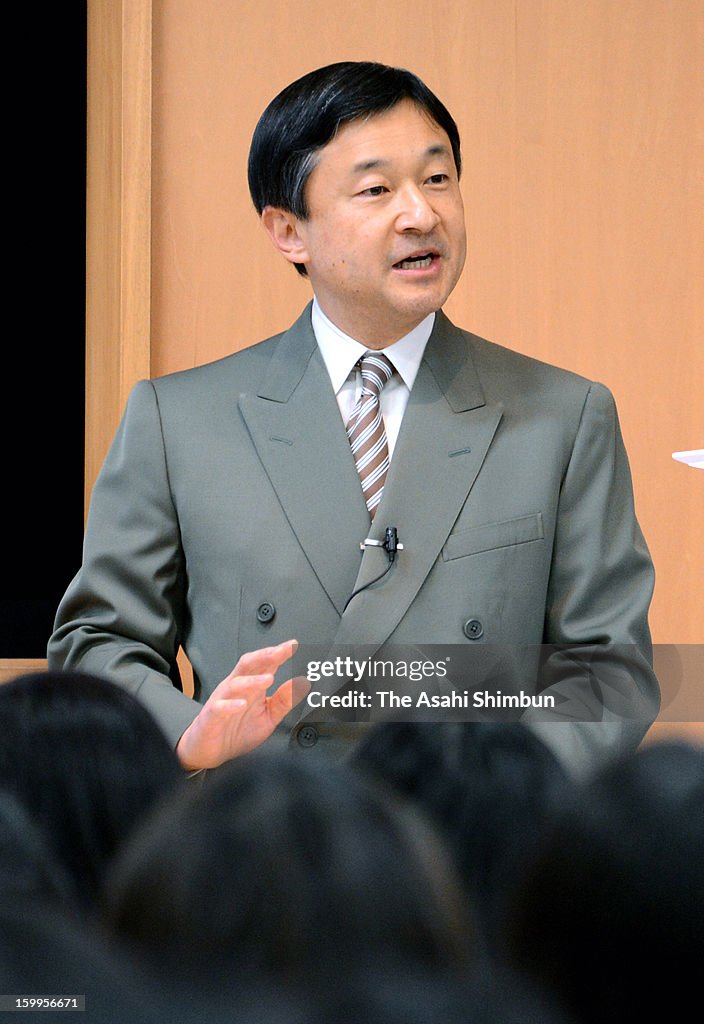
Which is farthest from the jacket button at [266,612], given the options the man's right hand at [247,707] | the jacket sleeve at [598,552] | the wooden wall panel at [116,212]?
the wooden wall panel at [116,212]

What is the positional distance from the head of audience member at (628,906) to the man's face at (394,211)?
0.69m

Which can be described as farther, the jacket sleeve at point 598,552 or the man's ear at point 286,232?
the man's ear at point 286,232

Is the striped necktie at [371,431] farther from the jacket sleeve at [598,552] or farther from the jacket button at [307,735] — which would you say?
the jacket button at [307,735]

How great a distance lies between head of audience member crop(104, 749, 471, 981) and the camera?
1.65ft

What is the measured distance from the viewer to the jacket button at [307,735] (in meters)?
0.57

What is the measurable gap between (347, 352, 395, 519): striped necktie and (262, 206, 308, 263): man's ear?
12cm

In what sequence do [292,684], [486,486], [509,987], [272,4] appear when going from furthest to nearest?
1. [272,4]
2. [486,486]
3. [292,684]
4. [509,987]

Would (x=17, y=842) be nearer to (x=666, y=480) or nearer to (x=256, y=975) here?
(x=256, y=975)

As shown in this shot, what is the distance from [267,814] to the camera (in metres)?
0.52

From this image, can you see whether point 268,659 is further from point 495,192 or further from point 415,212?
point 495,192

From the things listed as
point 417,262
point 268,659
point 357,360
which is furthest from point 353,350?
point 268,659

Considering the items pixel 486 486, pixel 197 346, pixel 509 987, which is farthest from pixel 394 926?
pixel 197 346

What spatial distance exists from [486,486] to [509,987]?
67 centimetres

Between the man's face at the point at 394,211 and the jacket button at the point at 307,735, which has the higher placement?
the man's face at the point at 394,211
